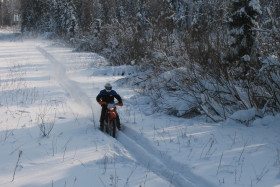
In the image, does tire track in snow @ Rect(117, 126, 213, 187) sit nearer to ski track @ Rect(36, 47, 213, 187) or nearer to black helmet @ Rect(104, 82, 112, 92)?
ski track @ Rect(36, 47, 213, 187)

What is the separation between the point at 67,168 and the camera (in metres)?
4.33

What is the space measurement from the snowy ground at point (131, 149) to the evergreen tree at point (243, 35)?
7.00 ft

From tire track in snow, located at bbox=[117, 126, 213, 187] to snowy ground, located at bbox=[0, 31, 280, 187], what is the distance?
0.05ft

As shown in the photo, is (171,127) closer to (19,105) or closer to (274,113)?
(274,113)

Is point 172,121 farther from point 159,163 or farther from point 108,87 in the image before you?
point 159,163

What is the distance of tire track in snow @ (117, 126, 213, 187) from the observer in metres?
4.15

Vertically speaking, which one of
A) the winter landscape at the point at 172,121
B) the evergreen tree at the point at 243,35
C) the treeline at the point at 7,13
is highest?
the treeline at the point at 7,13

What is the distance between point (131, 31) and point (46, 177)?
12.8m

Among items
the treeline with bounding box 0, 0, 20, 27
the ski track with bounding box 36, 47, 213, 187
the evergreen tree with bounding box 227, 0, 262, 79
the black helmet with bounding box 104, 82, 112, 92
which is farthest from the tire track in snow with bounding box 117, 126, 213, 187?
the treeline with bounding box 0, 0, 20, 27

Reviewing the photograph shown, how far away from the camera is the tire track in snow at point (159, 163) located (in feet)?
13.6

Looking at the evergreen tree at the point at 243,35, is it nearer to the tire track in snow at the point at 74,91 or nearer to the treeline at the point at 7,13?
the tire track in snow at the point at 74,91

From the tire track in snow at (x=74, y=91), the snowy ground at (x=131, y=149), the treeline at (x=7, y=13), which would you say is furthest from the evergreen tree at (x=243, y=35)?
the treeline at (x=7, y=13)

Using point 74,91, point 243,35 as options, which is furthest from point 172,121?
point 74,91

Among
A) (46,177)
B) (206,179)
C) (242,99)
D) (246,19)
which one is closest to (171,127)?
(242,99)
